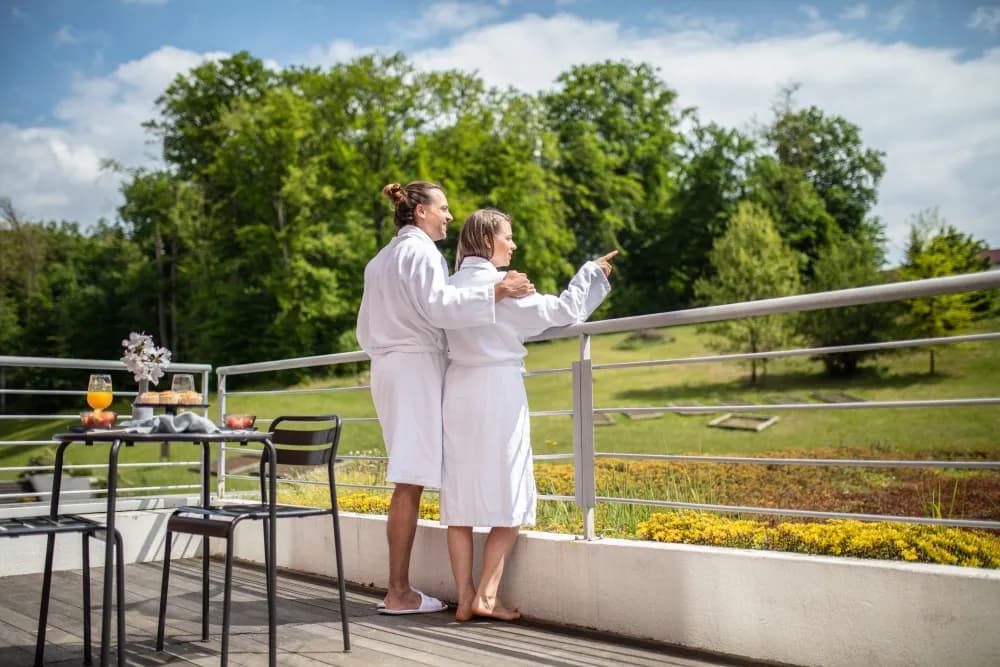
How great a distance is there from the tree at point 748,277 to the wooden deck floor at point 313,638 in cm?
2404

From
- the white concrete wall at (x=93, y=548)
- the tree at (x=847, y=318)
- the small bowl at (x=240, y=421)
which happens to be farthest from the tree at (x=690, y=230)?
the small bowl at (x=240, y=421)

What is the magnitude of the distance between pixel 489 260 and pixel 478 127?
2494 cm

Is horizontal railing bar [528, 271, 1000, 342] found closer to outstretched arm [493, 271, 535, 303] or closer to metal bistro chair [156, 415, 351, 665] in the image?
outstretched arm [493, 271, 535, 303]

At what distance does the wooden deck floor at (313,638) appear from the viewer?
3227 millimetres

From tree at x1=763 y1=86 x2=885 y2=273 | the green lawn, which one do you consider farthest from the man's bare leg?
tree at x1=763 y1=86 x2=885 y2=273

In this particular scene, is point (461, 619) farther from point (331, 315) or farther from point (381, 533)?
point (331, 315)

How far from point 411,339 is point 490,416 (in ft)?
1.48

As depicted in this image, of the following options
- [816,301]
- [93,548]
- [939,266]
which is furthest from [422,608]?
[939,266]

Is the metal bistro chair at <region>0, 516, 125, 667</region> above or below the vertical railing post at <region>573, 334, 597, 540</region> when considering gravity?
below

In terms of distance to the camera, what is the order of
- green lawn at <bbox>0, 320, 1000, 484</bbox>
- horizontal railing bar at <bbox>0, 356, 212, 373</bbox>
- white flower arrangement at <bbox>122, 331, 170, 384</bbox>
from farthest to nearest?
green lawn at <bbox>0, 320, 1000, 484</bbox> < horizontal railing bar at <bbox>0, 356, 212, 373</bbox> < white flower arrangement at <bbox>122, 331, 170, 384</bbox>

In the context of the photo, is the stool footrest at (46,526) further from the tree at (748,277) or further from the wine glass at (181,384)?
the tree at (748,277)

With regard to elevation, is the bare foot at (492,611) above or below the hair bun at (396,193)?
below

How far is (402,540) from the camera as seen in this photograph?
394 centimetres

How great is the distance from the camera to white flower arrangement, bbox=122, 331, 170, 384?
3.54m
